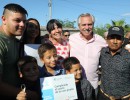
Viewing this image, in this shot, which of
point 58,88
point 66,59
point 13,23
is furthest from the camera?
point 66,59

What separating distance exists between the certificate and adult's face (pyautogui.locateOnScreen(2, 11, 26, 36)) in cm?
87

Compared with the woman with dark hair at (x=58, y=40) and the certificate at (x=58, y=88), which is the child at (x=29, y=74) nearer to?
the certificate at (x=58, y=88)

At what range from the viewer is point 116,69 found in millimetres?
4293

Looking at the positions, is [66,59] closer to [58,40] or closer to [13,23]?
[58,40]

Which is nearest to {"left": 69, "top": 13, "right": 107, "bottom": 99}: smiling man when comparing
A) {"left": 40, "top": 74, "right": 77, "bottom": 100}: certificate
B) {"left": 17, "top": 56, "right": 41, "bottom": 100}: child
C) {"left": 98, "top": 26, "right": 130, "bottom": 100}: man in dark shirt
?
{"left": 98, "top": 26, "right": 130, "bottom": 100}: man in dark shirt

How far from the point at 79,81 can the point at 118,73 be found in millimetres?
688

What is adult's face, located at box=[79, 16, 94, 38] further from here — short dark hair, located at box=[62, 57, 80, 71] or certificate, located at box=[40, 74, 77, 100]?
certificate, located at box=[40, 74, 77, 100]

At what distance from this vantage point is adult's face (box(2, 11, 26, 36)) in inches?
118

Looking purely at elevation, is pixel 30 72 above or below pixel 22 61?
below

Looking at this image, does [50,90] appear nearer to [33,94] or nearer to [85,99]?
[33,94]

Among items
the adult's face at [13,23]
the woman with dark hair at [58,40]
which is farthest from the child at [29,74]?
the woman with dark hair at [58,40]

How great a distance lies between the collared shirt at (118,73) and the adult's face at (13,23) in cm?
194

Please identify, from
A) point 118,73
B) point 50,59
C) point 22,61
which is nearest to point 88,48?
point 118,73

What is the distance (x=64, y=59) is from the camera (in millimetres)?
4586
